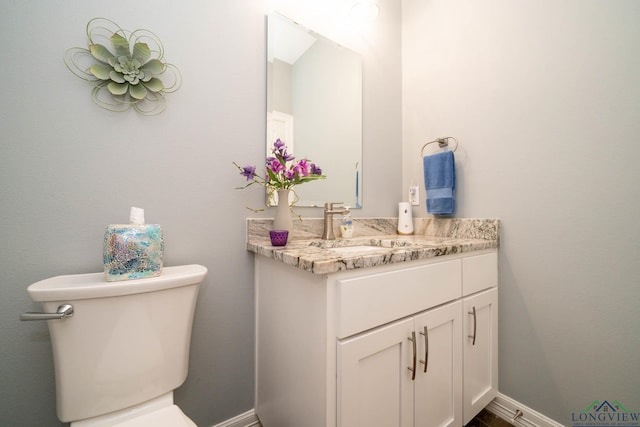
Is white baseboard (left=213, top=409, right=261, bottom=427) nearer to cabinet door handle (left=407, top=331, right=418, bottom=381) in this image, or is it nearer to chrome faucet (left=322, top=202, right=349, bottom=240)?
cabinet door handle (left=407, top=331, right=418, bottom=381)

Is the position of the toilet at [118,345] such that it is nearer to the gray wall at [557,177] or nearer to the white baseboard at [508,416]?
the white baseboard at [508,416]

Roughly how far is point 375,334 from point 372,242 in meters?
0.59

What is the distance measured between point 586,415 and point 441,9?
2.10 metres

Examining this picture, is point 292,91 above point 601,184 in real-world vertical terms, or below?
above

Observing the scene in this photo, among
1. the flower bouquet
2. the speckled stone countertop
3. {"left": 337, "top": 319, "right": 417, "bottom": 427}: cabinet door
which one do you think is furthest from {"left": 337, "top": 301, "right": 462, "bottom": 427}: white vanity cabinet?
the flower bouquet

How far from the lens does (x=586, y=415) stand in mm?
986

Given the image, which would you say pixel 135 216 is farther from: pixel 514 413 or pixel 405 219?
pixel 514 413

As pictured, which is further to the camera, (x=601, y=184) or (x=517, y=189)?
(x=517, y=189)

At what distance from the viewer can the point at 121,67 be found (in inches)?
32.5

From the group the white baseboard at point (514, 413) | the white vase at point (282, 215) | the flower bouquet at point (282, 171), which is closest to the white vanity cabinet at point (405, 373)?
the white baseboard at point (514, 413)

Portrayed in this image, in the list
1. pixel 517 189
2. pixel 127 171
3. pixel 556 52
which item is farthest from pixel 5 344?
pixel 556 52

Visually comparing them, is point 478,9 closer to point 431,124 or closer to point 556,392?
point 431,124

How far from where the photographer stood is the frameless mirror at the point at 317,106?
45.6 inches

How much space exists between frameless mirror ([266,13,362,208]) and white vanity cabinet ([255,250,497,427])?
597 millimetres
